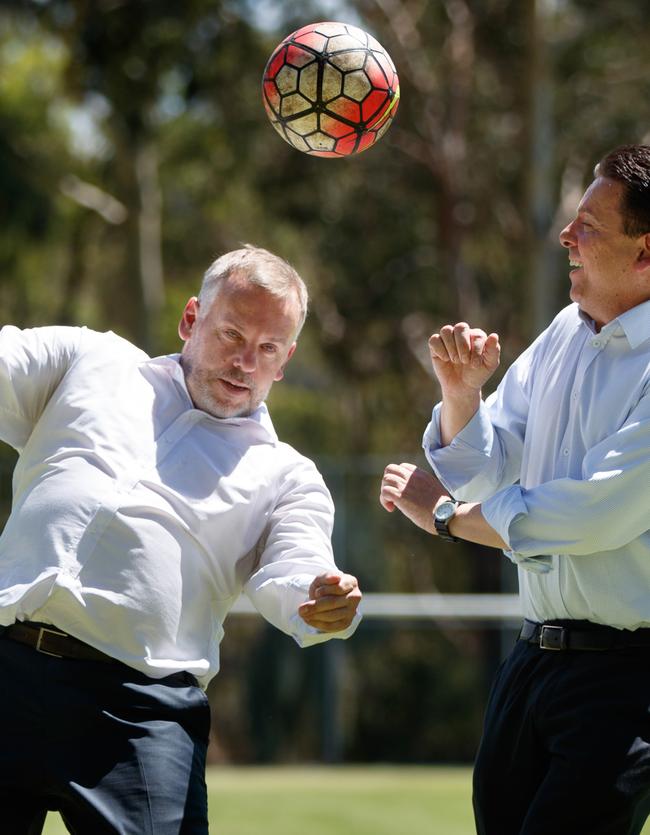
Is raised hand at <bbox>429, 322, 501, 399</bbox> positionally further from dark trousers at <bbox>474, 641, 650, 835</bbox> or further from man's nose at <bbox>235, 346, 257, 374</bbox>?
dark trousers at <bbox>474, 641, 650, 835</bbox>

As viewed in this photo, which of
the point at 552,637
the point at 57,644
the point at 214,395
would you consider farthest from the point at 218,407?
the point at 552,637

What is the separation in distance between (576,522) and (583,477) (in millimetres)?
136

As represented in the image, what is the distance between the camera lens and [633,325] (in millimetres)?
3770

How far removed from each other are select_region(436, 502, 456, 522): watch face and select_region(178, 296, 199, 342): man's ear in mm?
853

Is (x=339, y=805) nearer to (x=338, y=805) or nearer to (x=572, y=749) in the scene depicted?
(x=338, y=805)

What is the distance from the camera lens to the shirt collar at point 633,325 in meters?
3.75

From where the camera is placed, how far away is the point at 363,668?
1667 centimetres

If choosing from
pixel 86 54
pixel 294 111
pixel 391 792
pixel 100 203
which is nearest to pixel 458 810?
pixel 391 792

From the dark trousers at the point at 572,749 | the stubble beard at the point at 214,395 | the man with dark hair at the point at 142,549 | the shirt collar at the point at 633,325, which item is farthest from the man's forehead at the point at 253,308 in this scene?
the dark trousers at the point at 572,749

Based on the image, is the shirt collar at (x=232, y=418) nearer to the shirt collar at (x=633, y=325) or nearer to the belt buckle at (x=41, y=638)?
the belt buckle at (x=41, y=638)

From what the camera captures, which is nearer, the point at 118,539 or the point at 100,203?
the point at 118,539

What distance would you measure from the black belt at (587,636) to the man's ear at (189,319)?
4.13ft

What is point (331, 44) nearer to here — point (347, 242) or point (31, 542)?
point (31, 542)

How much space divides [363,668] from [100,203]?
26.0ft
